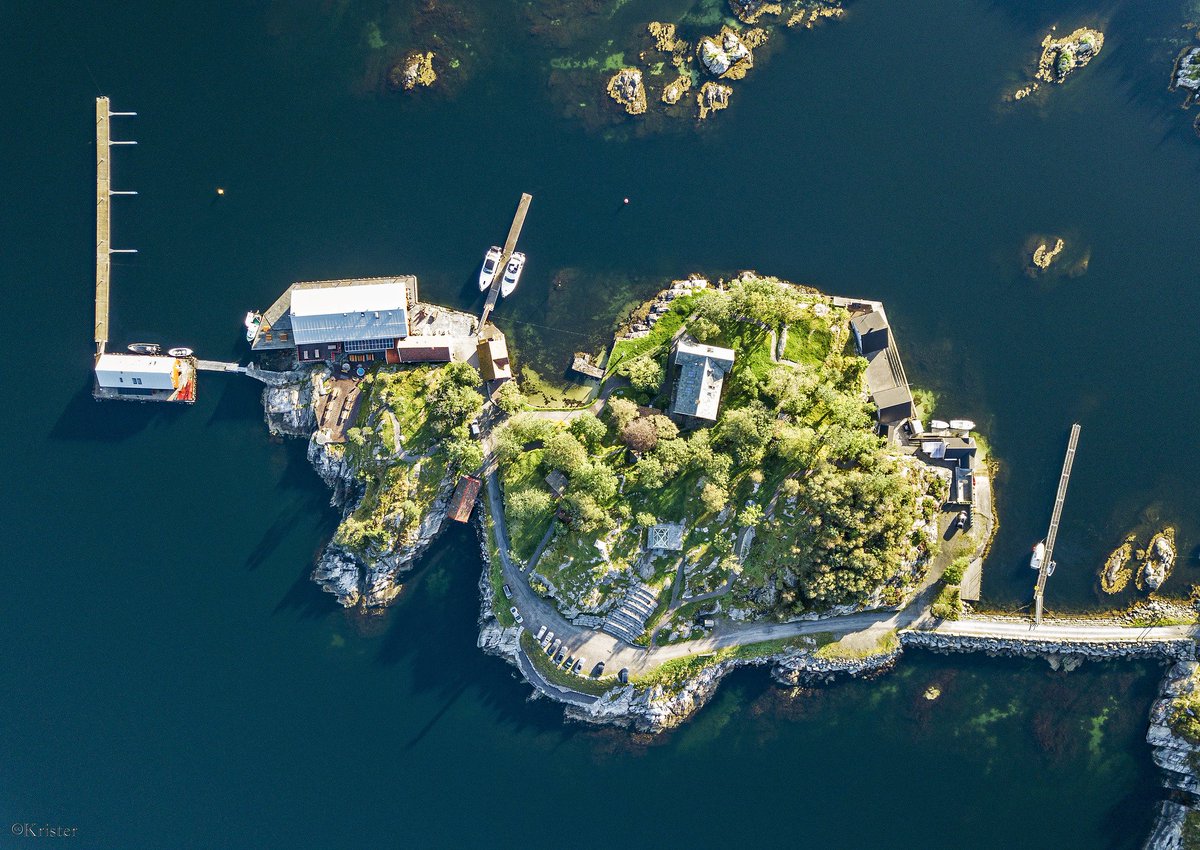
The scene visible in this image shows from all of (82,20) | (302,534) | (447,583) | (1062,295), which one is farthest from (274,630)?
(1062,295)

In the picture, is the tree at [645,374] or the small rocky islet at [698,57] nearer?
the tree at [645,374]

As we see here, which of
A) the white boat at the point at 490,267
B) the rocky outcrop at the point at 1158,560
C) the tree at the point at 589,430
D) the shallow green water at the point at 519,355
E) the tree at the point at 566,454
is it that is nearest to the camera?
the tree at the point at 566,454

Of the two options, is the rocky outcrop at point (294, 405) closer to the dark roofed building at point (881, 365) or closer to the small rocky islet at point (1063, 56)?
the dark roofed building at point (881, 365)

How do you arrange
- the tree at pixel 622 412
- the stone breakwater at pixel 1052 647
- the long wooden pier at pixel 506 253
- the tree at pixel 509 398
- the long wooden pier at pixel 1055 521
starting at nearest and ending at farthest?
the tree at pixel 622 412
the tree at pixel 509 398
the stone breakwater at pixel 1052 647
the long wooden pier at pixel 1055 521
the long wooden pier at pixel 506 253

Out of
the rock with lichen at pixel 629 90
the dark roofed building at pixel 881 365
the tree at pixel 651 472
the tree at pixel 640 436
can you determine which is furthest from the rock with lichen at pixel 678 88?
the tree at pixel 651 472

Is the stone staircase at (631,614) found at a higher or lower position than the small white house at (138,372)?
lower

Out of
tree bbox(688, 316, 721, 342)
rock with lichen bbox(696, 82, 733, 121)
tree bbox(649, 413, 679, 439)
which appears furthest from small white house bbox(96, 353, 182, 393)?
rock with lichen bbox(696, 82, 733, 121)

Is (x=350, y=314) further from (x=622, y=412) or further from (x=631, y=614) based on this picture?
(x=631, y=614)
